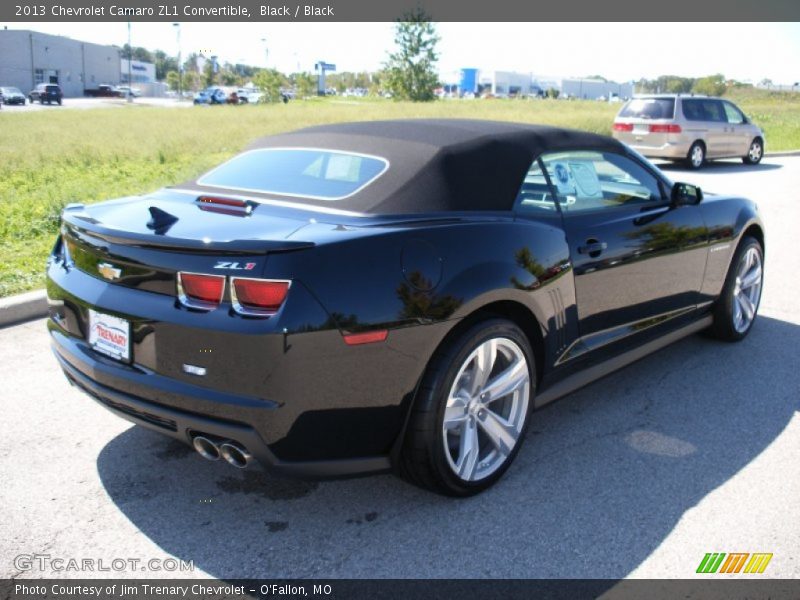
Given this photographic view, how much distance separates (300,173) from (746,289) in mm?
3423

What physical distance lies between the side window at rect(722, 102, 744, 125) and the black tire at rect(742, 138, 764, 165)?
2.27 feet

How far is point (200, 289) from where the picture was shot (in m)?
2.65

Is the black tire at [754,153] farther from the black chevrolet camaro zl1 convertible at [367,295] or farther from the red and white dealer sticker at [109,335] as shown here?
the red and white dealer sticker at [109,335]

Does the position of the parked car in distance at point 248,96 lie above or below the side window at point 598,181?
below

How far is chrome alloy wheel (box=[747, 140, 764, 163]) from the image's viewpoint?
64.2 feet

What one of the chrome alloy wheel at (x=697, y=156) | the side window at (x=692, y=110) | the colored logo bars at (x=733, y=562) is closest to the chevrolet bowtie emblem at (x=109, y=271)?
the colored logo bars at (x=733, y=562)

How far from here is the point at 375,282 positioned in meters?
2.74

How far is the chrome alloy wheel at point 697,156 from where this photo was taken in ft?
58.0

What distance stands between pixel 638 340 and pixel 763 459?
90 centimetres

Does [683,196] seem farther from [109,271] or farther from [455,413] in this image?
[109,271]

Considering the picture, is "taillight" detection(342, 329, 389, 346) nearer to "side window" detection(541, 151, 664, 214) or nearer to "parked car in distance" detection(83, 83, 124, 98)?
"side window" detection(541, 151, 664, 214)

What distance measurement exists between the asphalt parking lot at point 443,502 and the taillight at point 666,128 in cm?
1409

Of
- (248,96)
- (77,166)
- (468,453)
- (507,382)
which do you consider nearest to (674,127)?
(77,166)

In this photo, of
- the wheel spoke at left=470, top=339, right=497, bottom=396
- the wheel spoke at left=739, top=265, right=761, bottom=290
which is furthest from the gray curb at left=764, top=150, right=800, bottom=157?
the wheel spoke at left=470, top=339, right=497, bottom=396
